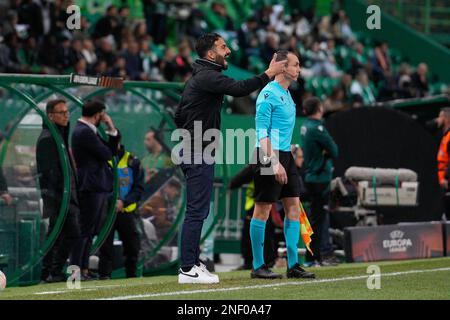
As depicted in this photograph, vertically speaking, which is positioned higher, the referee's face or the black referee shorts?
the referee's face

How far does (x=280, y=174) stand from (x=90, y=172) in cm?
292

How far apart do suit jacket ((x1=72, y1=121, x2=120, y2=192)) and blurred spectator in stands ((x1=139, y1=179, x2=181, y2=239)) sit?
62.3 inches

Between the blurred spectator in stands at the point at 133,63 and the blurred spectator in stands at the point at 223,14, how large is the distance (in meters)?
5.09

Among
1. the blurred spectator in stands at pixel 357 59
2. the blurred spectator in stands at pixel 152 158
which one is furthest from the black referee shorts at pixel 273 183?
the blurred spectator in stands at pixel 357 59

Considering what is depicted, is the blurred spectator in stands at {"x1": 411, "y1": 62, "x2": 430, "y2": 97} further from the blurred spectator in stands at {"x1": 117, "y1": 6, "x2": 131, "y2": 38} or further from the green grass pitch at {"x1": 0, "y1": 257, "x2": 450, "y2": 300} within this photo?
the green grass pitch at {"x1": 0, "y1": 257, "x2": 450, "y2": 300}

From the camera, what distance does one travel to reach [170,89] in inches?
563

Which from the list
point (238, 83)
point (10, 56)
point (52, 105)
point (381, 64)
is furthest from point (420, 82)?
point (238, 83)

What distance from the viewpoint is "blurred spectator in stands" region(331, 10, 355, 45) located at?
1168 inches

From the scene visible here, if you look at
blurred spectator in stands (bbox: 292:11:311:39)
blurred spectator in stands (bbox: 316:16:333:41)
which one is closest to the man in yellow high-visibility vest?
blurred spectator in stands (bbox: 292:11:311:39)

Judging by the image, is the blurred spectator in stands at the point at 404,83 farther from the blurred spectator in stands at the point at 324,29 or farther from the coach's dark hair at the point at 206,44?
the coach's dark hair at the point at 206,44

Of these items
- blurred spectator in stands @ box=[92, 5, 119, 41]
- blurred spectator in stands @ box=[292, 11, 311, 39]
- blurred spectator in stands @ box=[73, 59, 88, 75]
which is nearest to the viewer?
blurred spectator in stands @ box=[73, 59, 88, 75]
